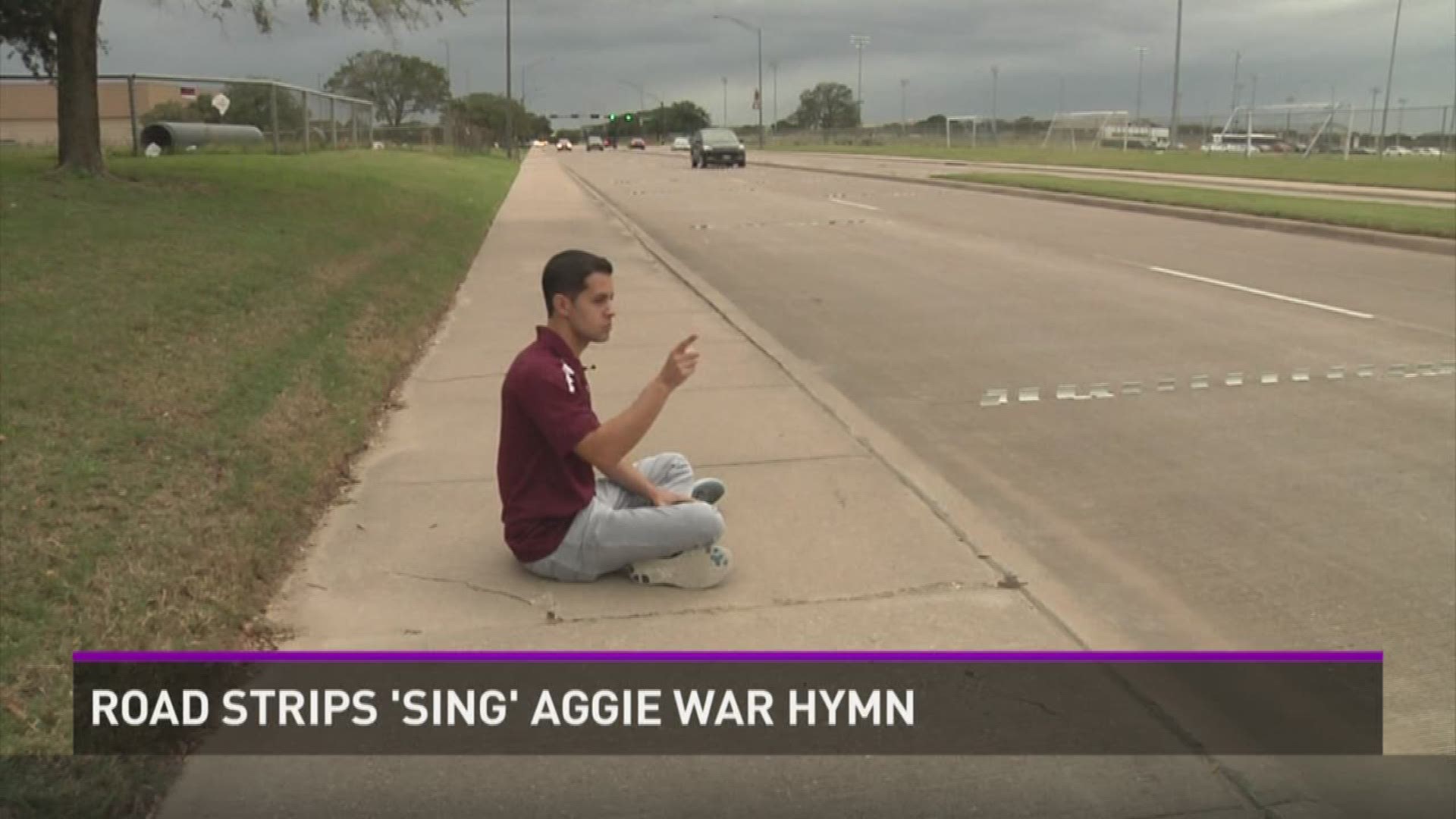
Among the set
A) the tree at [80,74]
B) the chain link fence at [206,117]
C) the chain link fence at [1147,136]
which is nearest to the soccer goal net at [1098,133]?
the chain link fence at [1147,136]

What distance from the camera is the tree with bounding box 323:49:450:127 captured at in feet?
341

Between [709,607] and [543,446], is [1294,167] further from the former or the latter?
[543,446]

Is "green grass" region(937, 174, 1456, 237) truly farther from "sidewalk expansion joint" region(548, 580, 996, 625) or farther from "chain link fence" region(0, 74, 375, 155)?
"chain link fence" region(0, 74, 375, 155)

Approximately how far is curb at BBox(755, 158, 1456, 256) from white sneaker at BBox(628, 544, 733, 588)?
1415 centimetres

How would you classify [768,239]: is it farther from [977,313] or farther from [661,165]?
[661,165]

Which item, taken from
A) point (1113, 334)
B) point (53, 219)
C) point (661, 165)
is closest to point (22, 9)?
point (53, 219)

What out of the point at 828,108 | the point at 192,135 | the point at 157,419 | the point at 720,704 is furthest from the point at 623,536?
the point at 828,108

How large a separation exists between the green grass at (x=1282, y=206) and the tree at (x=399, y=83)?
84807 millimetres

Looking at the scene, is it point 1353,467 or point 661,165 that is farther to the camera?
point 661,165

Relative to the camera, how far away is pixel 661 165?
57562 millimetres

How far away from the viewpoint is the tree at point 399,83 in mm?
104000

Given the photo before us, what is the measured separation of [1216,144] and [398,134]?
44.1 meters

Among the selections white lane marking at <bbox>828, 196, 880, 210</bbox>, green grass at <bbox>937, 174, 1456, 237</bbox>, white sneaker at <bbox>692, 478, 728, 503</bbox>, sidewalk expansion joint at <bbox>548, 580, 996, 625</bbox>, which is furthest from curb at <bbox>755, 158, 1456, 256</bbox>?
white sneaker at <bbox>692, 478, 728, 503</bbox>

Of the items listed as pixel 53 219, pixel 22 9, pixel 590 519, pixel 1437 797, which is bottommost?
pixel 1437 797
